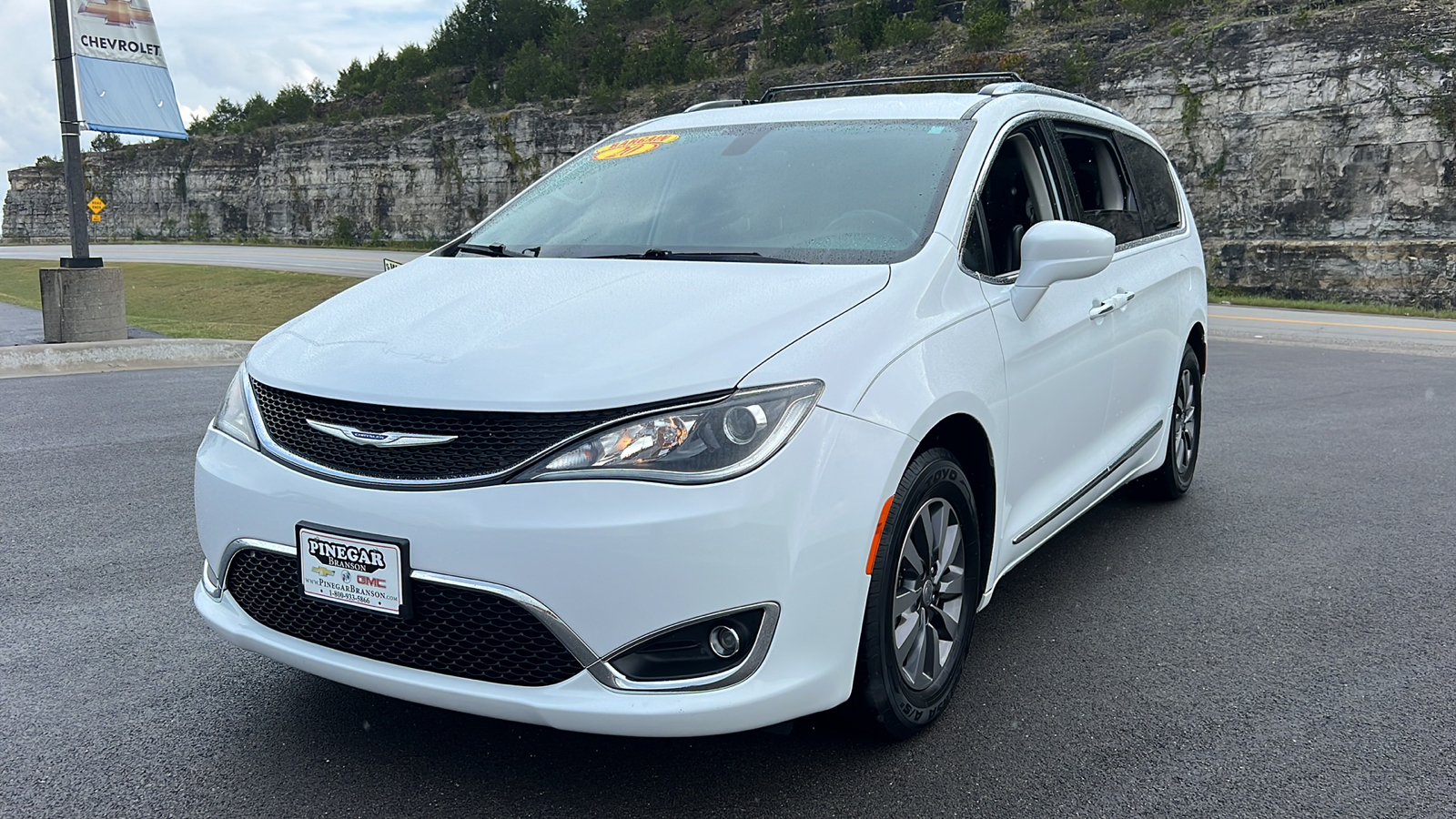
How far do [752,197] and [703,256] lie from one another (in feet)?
1.42

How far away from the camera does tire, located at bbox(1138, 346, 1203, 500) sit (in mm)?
5445

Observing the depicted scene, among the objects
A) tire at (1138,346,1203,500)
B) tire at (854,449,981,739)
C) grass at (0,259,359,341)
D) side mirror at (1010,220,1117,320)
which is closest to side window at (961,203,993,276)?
side mirror at (1010,220,1117,320)

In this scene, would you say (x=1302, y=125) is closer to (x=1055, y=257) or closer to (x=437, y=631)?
(x=1055, y=257)

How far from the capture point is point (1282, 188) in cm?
3139

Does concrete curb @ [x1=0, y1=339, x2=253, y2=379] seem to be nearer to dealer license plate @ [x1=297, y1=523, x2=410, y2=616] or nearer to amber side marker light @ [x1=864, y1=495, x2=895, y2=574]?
dealer license plate @ [x1=297, y1=523, x2=410, y2=616]

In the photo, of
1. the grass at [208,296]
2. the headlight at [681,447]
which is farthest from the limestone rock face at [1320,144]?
the headlight at [681,447]

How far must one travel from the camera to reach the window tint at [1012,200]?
3609mm

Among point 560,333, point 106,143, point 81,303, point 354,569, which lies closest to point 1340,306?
point 81,303

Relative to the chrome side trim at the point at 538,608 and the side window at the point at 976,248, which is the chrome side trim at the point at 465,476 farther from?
the side window at the point at 976,248

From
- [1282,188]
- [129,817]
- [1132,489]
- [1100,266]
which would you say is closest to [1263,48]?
[1282,188]

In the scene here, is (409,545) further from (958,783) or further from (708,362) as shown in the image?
(958,783)

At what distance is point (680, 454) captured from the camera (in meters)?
2.42

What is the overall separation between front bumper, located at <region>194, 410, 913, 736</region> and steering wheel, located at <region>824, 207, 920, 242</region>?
870 millimetres

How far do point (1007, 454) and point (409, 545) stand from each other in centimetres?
179
